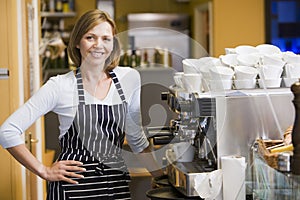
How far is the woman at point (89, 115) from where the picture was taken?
1.93 metres

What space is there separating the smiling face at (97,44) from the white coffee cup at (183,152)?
0.40 metres

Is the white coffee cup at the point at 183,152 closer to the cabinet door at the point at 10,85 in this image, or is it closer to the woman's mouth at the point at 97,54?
the woman's mouth at the point at 97,54

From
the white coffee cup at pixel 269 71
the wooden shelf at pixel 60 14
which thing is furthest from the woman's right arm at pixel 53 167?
the wooden shelf at pixel 60 14

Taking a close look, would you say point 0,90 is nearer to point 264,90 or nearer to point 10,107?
point 10,107

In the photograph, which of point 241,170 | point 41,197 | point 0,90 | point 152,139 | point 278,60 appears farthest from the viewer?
point 41,197

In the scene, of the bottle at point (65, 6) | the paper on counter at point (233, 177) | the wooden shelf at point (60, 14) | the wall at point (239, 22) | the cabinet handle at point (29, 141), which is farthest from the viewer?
the bottle at point (65, 6)

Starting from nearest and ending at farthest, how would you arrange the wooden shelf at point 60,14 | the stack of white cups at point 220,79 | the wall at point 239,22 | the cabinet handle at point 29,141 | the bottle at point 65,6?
the stack of white cups at point 220,79 < the cabinet handle at point 29,141 < the wall at point 239,22 < the wooden shelf at point 60,14 < the bottle at point 65,6

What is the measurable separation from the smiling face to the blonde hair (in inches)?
0.7

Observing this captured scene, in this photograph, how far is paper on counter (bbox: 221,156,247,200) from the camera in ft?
5.56

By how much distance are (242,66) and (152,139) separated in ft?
1.32

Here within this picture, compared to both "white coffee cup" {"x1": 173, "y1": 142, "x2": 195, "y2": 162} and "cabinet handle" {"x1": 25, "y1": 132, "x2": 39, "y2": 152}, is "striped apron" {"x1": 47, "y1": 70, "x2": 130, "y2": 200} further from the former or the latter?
"cabinet handle" {"x1": 25, "y1": 132, "x2": 39, "y2": 152}

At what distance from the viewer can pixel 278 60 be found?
1.84 m

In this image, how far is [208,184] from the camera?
172cm

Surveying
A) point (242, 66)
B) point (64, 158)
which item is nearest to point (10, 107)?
point (64, 158)
